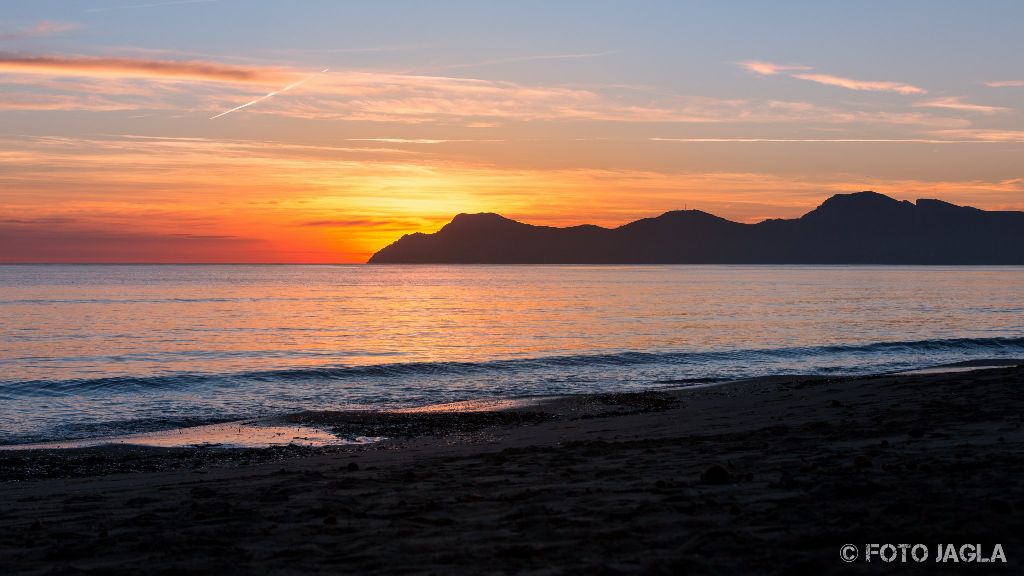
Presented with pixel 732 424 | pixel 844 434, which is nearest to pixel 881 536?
pixel 844 434

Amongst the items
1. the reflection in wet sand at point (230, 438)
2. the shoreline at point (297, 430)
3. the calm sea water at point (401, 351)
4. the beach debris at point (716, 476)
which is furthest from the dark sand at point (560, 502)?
the calm sea water at point (401, 351)

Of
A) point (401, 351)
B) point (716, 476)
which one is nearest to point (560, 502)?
point (716, 476)

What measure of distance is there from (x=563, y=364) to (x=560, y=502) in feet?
94.9

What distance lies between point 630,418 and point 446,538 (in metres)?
13.2

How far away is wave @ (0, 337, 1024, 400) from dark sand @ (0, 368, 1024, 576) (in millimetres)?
14203

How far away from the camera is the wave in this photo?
30.5 m

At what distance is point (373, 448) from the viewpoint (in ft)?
58.5

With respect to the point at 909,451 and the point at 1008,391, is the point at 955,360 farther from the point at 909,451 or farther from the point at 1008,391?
the point at 909,451

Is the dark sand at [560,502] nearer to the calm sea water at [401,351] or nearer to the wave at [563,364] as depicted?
the calm sea water at [401,351]

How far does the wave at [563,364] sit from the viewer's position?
30547 millimetres

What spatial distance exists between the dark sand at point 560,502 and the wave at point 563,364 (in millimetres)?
14203

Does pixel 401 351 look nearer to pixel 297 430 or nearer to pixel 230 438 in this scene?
pixel 297 430

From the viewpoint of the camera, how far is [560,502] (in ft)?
31.1

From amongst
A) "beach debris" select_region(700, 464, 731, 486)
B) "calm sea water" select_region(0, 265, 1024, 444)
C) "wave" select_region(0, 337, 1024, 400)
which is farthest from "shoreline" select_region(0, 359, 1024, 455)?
"beach debris" select_region(700, 464, 731, 486)
